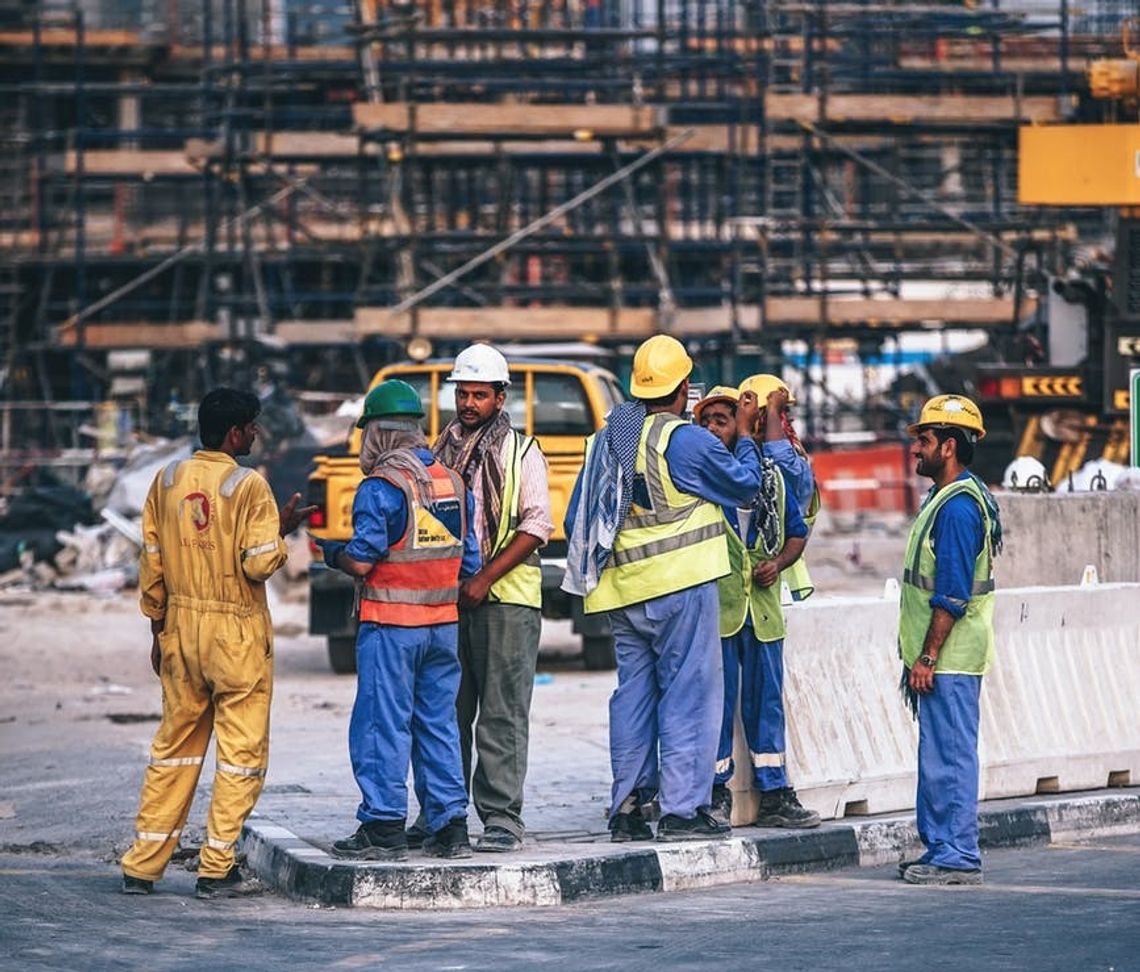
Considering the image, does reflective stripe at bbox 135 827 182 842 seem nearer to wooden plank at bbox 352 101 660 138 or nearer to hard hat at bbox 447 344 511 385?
Answer: hard hat at bbox 447 344 511 385

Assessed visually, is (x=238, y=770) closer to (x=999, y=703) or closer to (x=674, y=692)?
(x=674, y=692)

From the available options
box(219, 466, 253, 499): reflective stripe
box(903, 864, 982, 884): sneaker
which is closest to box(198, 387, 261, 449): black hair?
box(219, 466, 253, 499): reflective stripe

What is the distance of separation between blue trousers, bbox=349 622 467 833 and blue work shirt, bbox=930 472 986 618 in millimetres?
1794

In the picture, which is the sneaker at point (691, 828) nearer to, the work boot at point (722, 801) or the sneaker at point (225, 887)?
the work boot at point (722, 801)

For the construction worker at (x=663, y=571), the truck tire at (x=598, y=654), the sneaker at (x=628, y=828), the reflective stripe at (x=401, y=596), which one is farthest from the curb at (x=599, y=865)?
the truck tire at (x=598, y=654)

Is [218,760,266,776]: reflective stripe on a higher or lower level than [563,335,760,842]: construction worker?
lower

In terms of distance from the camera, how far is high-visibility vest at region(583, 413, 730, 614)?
9211 millimetres

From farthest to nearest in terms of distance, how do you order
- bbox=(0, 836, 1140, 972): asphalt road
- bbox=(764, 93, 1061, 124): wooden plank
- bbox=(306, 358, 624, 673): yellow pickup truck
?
bbox=(764, 93, 1061, 124): wooden plank → bbox=(306, 358, 624, 673): yellow pickup truck → bbox=(0, 836, 1140, 972): asphalt road

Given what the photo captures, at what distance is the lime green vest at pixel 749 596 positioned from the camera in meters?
9.68

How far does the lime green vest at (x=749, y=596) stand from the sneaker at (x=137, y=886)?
245 cm

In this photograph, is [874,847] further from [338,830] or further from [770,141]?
[770,141]

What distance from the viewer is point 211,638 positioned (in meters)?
8.80

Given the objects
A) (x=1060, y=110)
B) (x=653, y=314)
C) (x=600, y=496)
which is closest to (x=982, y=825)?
(x=600, y=496)

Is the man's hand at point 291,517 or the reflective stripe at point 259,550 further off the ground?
the man's hand at point 291,517
